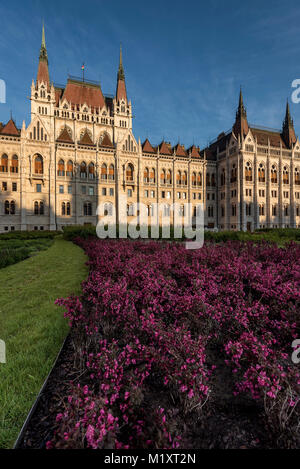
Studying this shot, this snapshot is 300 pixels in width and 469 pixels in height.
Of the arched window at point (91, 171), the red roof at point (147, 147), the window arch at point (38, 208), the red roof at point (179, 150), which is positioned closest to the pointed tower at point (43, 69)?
the arched window at point (91, 171)

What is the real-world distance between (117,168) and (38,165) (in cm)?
1420

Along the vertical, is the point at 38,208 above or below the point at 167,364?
above

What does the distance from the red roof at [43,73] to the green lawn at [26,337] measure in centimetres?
5410

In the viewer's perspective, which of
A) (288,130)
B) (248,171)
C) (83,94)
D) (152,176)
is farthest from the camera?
(288,130)

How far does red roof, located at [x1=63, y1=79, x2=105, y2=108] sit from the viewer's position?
4800cm

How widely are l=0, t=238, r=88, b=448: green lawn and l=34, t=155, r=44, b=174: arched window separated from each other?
36.5 meters

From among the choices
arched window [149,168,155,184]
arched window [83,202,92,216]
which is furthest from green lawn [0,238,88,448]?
arched window [149,168,155,184]

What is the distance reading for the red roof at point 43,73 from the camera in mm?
45612

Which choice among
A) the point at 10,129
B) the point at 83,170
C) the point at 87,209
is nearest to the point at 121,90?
the point at 83,170

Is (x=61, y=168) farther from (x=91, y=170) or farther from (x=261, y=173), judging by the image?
(x=261, y=173)

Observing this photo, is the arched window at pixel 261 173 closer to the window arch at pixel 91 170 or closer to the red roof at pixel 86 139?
the window arch at pixel 91 170

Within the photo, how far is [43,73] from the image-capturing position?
4650 centimetres

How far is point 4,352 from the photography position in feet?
10.3

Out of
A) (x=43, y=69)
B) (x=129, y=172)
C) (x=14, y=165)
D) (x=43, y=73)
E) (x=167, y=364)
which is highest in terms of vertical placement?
(x=43, y=69)
